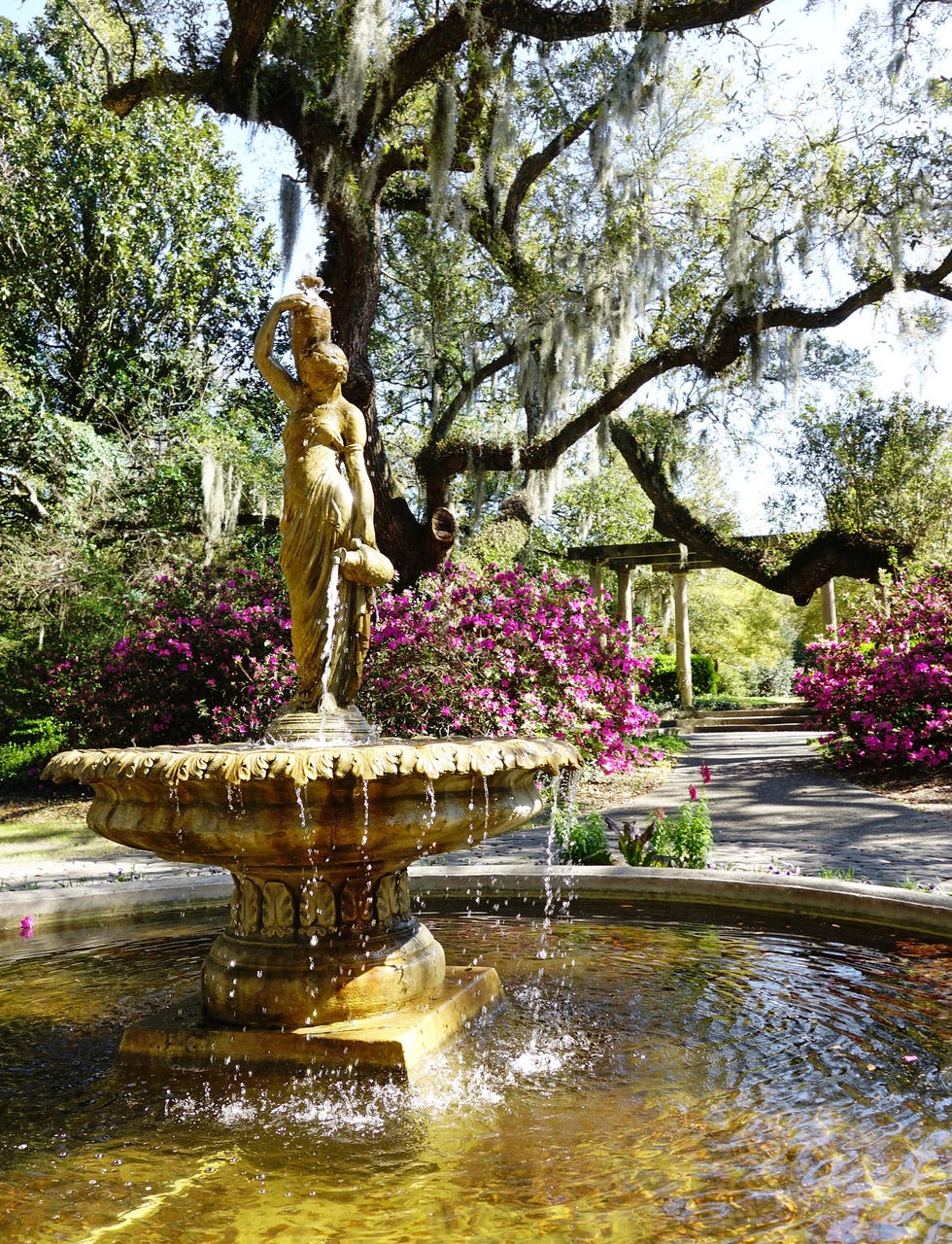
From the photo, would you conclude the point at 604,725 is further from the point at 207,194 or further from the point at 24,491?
the point at 207,194

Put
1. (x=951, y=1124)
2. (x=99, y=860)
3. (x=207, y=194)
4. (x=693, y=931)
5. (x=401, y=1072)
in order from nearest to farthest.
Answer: (x=951, y=1124)
(x=401, y=1072)
(x=693, y=931)
(x=99, y=860)
(x=207, y=194)

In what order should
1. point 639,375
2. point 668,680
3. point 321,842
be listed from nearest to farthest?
point 321,842 < point 639,375 < point 668,680

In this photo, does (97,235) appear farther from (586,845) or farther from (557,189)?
(586,845)

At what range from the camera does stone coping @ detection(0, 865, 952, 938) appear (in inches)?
177

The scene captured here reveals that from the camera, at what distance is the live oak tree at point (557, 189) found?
35.8 ft

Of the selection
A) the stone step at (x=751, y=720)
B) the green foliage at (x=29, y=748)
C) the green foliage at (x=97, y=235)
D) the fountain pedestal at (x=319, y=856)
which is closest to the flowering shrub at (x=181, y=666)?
the green foliage at (x=29, y=748)

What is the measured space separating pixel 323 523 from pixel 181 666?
8.22 m

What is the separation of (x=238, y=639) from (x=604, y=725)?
4.42 metres

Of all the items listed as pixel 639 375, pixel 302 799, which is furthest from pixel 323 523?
pixel 639 375

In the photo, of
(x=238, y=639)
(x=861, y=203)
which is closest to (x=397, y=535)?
(x=238, y=639)

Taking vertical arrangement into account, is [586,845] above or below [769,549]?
below

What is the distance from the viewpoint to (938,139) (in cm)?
1228

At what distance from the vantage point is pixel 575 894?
524 cm

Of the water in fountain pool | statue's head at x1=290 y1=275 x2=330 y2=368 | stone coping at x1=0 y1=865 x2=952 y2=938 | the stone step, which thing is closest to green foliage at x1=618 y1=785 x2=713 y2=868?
stone coping at x1=0 y1=865 x2=952 y2=938
